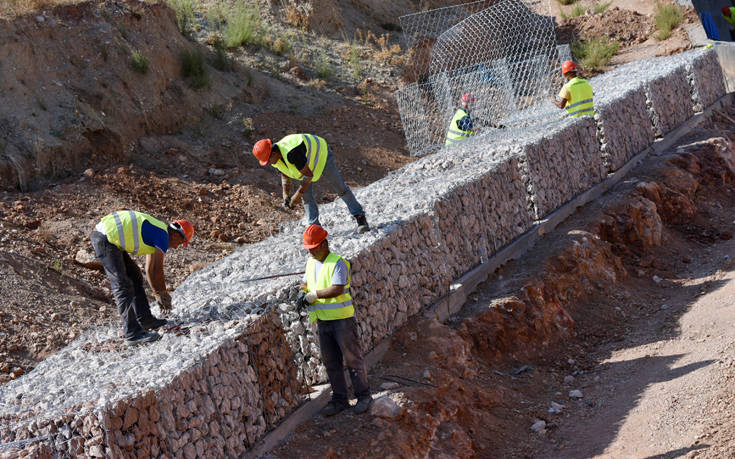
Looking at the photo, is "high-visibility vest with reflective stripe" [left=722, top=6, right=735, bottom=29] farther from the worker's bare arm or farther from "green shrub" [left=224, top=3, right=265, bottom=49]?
the worker's bare arm

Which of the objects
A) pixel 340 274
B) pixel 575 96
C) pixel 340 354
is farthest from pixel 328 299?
pixel 575 96

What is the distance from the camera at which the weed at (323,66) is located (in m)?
20.6

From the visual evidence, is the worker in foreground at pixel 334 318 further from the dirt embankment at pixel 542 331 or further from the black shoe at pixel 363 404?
the dirt embankment at pixel 542 331

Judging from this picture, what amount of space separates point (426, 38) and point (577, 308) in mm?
16166

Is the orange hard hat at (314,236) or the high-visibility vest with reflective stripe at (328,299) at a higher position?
the orange hard hat at (314,236)

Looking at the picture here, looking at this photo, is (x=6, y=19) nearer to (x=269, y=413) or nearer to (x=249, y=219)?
(x=249, y=219)

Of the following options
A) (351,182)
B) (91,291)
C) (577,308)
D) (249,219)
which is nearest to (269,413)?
(577,308)

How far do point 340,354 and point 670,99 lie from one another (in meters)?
11.6

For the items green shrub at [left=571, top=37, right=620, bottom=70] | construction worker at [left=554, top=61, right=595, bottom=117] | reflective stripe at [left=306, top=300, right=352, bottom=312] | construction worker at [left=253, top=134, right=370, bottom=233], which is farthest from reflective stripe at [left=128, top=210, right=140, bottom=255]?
green shrub at [left=571, top=37, right=620, bottom=70]

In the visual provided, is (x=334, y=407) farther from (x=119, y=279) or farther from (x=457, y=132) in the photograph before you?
(x=457, y=132)

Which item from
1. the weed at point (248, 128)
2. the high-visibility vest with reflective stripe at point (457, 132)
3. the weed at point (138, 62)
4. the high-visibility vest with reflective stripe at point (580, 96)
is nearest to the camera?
the high-visibility vest with reflective stripe at point (580, 96)

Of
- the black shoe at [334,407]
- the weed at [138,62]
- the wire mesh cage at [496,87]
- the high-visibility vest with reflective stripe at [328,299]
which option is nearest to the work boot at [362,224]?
the high-visibility vest with reflective stripe at [328,299]

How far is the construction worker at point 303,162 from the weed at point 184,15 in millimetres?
11732

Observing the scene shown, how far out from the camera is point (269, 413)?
18.9ft
